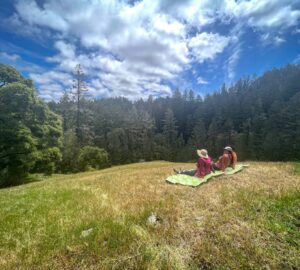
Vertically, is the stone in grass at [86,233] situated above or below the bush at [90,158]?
above

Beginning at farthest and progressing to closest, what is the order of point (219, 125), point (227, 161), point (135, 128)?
point (219, 125) → point (135, 128) → point (227, 161)

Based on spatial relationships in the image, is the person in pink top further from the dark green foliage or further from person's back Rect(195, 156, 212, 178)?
the dark green foliage

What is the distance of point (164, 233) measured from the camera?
4.70 metres

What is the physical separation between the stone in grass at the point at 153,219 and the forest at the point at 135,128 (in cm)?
1949

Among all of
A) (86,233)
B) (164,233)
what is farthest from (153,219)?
(86,233)

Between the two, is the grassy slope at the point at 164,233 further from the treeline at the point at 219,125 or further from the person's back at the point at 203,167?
the treeline at the point at 219,125

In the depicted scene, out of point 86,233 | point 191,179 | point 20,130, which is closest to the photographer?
point 86,233

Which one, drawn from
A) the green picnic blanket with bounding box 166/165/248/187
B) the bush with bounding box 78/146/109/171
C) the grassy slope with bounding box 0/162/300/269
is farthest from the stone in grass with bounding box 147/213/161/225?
the bush with bounding box 78/146/109/171

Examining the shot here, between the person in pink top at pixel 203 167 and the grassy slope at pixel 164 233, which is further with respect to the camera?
the person in pink top at pixel 203 167

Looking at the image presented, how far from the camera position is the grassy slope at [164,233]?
3820mm

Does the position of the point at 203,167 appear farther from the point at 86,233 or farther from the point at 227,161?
the point at 86,233

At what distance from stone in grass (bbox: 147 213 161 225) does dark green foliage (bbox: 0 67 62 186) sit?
19366mm

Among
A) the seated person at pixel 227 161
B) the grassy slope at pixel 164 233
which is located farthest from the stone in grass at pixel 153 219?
the seated person at pixel 227 161

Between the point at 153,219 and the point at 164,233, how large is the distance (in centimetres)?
76
